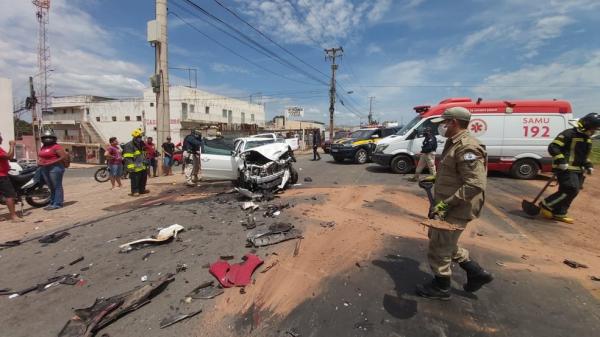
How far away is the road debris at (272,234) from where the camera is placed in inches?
173

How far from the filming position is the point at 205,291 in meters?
3.31

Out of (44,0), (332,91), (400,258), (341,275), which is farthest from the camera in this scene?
(44,0)

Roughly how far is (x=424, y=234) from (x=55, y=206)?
816cm

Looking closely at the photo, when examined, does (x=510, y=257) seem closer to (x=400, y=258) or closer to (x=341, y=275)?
(x=400, y=258)

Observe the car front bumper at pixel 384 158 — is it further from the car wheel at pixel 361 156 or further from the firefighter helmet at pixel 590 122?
the firefighter helmet at pixel 590 122

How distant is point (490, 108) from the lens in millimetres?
9602

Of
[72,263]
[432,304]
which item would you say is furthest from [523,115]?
[72,263]

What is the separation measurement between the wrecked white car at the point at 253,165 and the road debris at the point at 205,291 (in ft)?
13.8

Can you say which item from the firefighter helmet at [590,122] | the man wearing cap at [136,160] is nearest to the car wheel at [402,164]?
the firefighter helmet at [590,122]

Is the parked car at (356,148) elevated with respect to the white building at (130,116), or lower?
lower

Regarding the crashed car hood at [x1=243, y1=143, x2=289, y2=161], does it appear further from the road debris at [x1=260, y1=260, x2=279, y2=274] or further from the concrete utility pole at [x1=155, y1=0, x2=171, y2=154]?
the concrete utility pole at [x1=155, y1=0, x2=171, y2=154]

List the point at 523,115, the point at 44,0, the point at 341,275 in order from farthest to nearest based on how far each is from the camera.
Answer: the point at 44,0 < the point at 523,115 < the point at 341,275

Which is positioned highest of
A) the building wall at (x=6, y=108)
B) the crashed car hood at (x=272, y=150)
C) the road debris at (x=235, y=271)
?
the building wall at (x=6, y=108)

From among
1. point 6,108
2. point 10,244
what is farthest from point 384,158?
point 6,108
